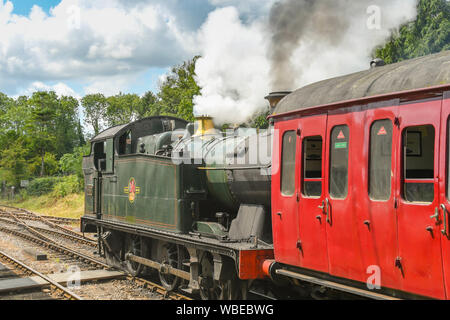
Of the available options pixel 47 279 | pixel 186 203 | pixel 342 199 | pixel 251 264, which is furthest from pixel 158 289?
pixel 342 199

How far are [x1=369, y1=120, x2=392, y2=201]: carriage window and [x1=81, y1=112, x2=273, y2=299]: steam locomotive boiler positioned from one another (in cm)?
206

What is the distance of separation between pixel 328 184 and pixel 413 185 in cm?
98

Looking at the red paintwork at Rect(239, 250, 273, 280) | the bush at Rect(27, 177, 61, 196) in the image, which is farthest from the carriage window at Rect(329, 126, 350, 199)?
the bush at Rect(27, 177, 61, 196)

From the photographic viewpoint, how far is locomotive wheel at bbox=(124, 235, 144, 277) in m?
9.81

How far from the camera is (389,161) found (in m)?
4.33

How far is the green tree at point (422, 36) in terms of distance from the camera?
18.8 m

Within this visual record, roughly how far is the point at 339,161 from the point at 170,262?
14.9ft

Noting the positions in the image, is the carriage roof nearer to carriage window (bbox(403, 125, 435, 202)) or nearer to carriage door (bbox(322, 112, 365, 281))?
carriage door (bbox(322, 112, 365, 281))

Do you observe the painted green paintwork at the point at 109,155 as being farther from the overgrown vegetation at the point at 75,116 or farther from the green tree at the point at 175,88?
the green tree at the point at 175,88

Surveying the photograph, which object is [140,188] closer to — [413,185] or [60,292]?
[60,292]

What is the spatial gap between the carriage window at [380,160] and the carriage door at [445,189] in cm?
53

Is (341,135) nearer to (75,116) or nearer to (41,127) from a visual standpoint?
(41,127)

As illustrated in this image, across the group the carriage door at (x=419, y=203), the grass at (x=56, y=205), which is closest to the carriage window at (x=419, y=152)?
the carriage door at (x=419, y=203)

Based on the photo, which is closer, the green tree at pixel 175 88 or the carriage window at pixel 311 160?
the carriage window at pixel 311 160
